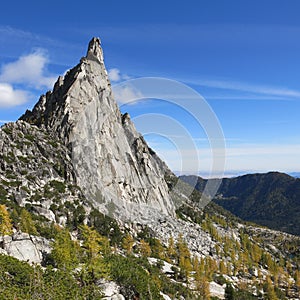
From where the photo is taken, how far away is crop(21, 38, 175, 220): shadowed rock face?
4872 inches

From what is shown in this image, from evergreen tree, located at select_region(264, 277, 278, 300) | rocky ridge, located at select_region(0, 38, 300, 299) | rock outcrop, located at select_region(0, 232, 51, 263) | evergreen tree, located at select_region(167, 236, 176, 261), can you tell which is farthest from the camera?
evergreen tree, located at select_region(167, 236, 176, 261)

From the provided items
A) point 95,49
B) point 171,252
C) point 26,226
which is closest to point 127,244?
point 171,252

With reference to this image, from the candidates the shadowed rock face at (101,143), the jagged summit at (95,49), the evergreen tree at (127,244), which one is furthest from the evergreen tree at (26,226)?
the jagged summit at (95,49)

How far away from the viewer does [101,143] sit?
134 m

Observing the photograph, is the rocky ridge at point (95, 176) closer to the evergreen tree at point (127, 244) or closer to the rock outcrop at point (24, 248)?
the evergreen tree at point (127, 244)

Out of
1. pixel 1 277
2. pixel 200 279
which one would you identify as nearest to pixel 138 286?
pixel 1 277

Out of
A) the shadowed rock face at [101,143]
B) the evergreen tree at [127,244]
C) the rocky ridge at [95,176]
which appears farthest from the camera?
the shadowed rock face at [101,143]

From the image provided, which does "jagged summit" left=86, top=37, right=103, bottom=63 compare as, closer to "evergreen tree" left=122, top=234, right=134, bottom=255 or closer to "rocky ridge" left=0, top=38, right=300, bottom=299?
"rocky ridge" left=0, top=38, right=300, bottom=299

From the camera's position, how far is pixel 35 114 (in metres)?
167

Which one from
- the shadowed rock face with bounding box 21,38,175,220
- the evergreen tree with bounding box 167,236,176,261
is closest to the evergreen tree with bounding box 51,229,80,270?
the evergreen tree with bounding box 167,236,176,261

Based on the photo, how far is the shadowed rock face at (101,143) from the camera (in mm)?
123750

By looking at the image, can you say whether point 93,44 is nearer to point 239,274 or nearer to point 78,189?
point 78,189

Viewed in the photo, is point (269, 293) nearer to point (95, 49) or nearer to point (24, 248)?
point (24, 248)

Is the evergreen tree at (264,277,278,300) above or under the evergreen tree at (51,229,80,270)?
under
